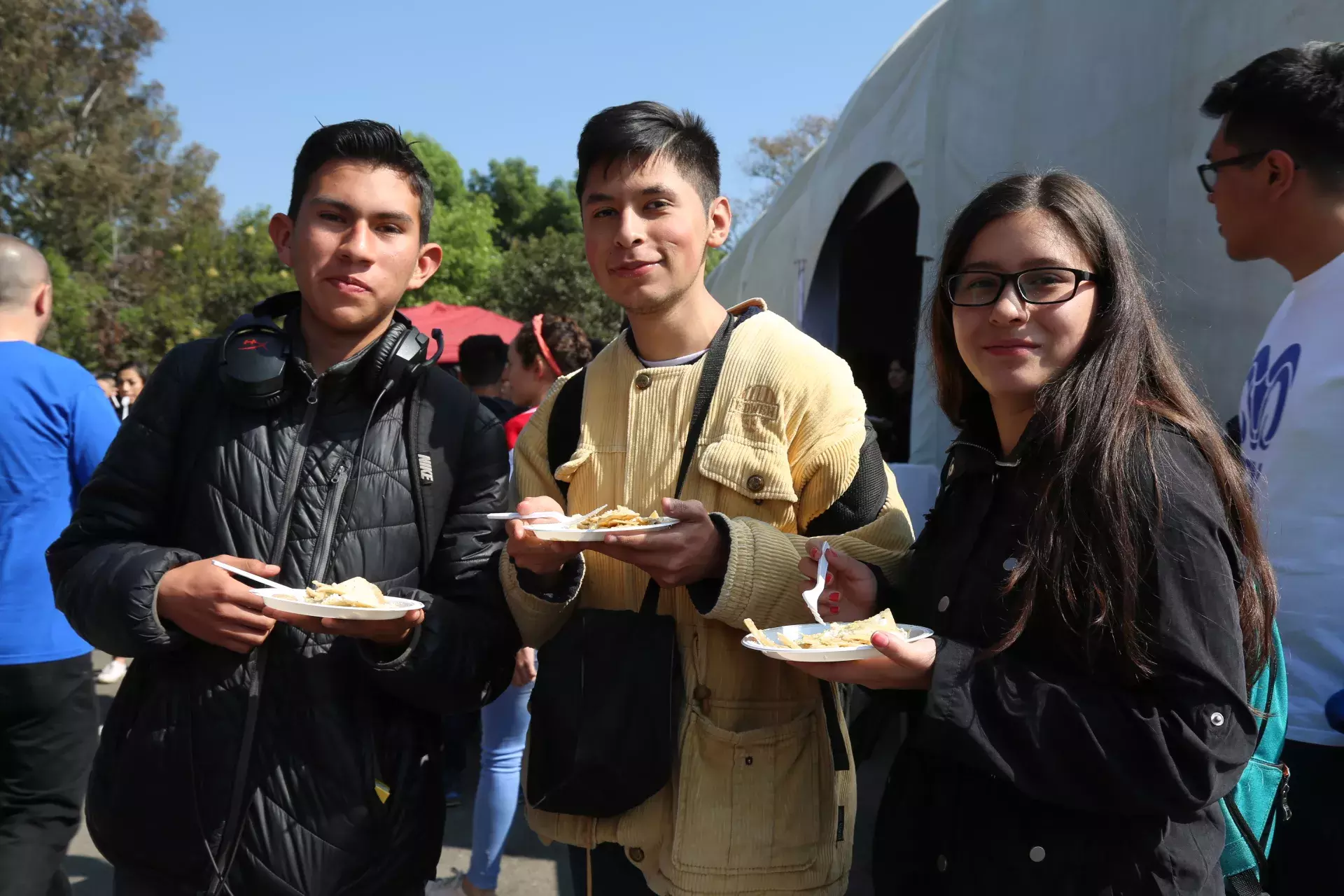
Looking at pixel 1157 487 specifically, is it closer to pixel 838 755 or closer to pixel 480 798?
pixel 838 755

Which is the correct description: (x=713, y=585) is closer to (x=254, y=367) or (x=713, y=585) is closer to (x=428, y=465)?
(x=428, y=465)

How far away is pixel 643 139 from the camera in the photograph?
2021 mm

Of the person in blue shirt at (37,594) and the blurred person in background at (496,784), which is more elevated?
the person in blue shirt at (37,594)

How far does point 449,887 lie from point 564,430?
2664 mm

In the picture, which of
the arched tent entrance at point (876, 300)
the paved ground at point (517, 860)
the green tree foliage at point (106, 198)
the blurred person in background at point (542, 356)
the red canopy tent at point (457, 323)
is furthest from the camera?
the green tree foliage at point (106, 198)

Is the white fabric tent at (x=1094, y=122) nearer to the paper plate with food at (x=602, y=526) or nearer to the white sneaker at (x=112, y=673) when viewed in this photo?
the paper plate with food at (x=602, y=526)

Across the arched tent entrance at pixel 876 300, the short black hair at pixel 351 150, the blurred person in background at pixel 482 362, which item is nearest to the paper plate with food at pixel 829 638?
the short black hair at pixel 351 150

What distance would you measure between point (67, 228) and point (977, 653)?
1507 inches

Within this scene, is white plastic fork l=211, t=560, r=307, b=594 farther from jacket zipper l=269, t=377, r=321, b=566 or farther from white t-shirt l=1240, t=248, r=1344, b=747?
white t-shirt l=1240, t=248, r=1344, b=747

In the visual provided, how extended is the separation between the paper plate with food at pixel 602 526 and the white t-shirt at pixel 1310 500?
52.4 inches

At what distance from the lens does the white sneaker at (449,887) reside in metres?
3.91

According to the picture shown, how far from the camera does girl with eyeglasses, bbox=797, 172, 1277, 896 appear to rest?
4.46 ft

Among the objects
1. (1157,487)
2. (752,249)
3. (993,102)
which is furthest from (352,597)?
(752,249)

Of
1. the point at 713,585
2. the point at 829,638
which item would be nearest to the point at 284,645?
the point at 713,585
